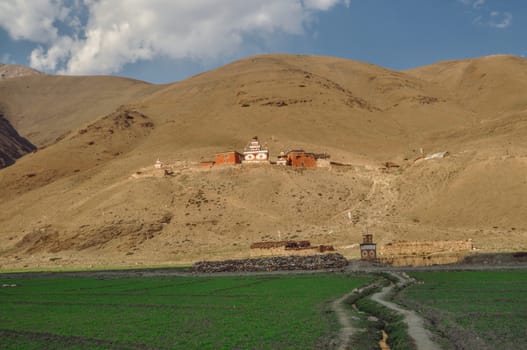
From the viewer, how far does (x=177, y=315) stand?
21.3 m

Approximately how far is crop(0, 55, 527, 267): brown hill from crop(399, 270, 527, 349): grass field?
2196 centimetres

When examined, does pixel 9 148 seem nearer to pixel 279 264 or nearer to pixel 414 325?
pixel 279 264

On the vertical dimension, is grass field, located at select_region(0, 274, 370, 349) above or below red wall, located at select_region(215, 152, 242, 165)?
below

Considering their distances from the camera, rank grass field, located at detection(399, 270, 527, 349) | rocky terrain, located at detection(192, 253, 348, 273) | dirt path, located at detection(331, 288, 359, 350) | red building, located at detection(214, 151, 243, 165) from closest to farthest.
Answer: grass field, located at detection(399, 270, 527, 349) → dirt path, located at detection(331, 288, 359, 350) → rocky terrain, located at detection(192, 253, 348, 273) → red building, located at detection(214, 151, 243, 165)

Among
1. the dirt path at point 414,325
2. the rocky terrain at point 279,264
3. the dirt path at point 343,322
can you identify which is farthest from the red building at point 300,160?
the dirt path at point 343,322

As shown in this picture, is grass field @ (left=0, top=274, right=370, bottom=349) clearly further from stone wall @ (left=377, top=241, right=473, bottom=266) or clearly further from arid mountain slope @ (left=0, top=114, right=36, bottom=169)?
arid mountain slope @ (left=0, top=114, right=36, bottom=169)

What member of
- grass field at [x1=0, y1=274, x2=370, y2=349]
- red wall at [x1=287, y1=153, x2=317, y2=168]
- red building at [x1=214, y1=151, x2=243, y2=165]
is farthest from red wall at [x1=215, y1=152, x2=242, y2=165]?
grass field at [x1=0, y1=274, x2=370, y2=349]

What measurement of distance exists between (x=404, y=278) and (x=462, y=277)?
3.55 meters

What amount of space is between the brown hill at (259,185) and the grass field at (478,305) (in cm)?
2196

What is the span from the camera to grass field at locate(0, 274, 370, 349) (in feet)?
52.9

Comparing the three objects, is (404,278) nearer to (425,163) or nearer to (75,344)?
(75,344)

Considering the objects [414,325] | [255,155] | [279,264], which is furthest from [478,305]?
[255,155]

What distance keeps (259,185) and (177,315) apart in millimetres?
61755

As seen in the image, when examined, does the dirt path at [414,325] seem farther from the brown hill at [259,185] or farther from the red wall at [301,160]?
the red wall at [301,160]
